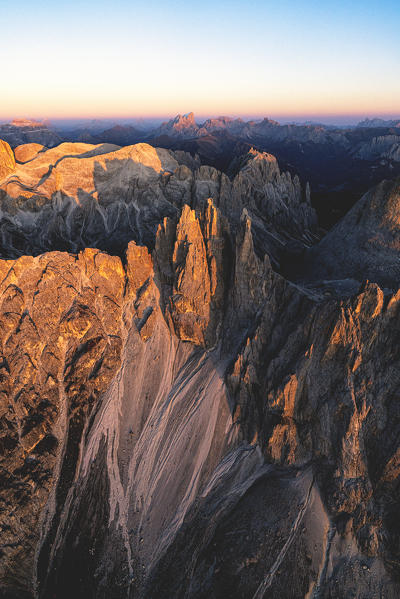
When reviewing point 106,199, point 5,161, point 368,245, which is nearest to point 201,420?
point 368,245

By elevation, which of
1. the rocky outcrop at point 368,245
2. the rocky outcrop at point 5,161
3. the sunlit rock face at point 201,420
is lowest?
the sunlit rock face at point 201,420

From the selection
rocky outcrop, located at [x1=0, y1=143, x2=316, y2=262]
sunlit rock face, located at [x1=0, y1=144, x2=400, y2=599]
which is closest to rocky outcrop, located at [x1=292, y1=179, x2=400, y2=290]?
sunlit rock face, located at [x1=0, y1=144, x2=400, y2=599]

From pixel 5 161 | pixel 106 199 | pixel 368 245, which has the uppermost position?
pixel 5 161

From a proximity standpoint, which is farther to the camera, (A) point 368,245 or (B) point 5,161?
(B) point 5,161

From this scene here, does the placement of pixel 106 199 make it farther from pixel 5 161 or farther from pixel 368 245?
pixel 368 245

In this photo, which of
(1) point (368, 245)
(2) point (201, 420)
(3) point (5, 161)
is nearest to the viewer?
(2) point (201, 420)

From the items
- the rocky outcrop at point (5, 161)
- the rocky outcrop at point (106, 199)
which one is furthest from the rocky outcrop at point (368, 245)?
the rocky outcrop at point (5, 161)

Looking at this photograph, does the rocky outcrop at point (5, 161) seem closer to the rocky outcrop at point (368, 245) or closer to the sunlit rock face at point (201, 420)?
the sunlit rock face at point (201, 420)

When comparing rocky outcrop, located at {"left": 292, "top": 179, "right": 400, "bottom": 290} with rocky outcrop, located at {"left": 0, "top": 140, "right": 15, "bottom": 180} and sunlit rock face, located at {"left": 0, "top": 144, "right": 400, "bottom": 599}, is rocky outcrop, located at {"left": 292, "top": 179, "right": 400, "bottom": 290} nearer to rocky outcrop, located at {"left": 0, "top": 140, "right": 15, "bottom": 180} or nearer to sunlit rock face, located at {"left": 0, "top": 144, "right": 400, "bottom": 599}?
sunlit rock face, located at {"left": 0, "top": 144, "right": 400, "bottom": 599}

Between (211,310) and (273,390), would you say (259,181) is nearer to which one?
(211,310)
